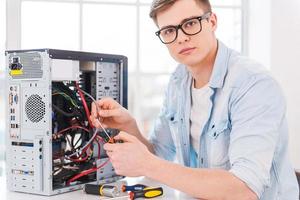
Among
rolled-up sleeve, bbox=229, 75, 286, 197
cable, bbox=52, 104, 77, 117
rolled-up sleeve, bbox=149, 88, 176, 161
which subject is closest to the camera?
rolled-up sleeve, bbox=229, 75, 286, 197

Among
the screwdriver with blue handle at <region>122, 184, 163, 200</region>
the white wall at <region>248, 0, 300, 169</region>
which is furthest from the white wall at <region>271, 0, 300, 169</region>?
the screwdriver with blue handle at <region>122, 184, 163, 200</region>

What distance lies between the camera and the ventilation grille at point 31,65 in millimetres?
1171

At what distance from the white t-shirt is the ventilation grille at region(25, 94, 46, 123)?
498 millimetres

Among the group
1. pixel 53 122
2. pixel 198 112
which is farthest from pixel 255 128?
pixel 53 122

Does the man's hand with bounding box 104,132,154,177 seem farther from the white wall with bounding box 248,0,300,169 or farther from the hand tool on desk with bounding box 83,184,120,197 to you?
the white wall with bounding box 248,0,300,169

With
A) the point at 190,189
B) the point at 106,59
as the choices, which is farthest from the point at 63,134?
the point at 190,189

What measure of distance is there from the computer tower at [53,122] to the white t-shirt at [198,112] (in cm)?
29

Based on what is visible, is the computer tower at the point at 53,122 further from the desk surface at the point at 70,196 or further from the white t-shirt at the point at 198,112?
the white t-shirt at the point at 198,112

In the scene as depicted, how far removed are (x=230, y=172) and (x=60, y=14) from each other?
149cm

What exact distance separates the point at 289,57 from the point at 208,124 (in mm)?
1249

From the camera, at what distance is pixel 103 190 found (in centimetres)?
116

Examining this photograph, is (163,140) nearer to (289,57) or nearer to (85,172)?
(85,172)

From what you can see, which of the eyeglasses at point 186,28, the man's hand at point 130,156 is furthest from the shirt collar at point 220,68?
the man's hand at point 130,156

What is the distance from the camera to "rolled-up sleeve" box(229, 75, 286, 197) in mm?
1092
